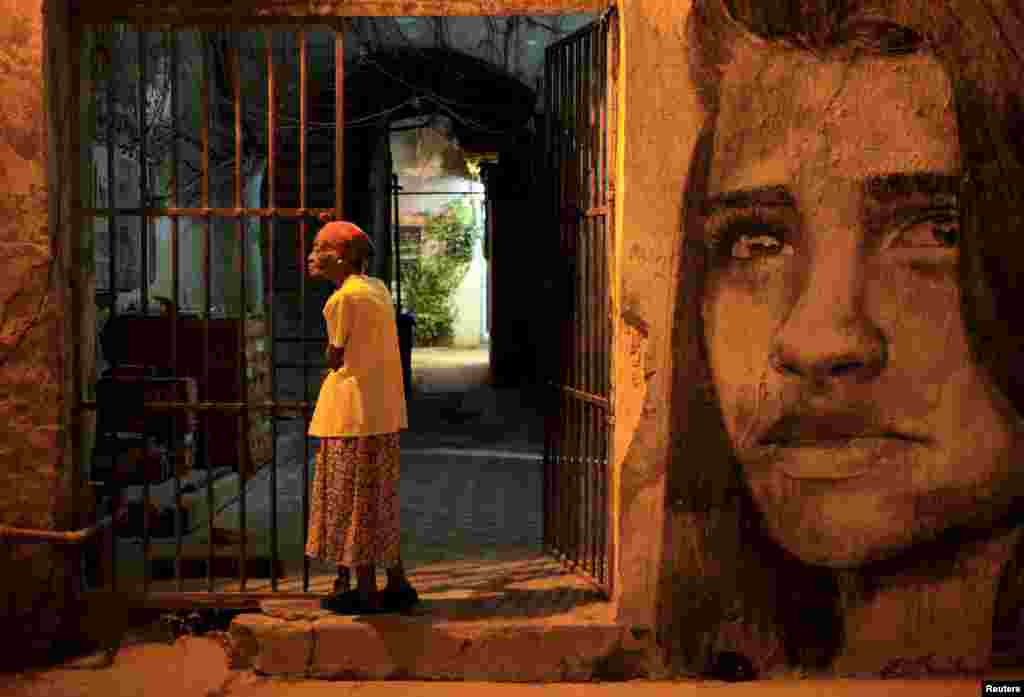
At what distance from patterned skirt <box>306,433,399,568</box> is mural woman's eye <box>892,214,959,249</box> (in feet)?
7.91

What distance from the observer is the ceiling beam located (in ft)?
15.7

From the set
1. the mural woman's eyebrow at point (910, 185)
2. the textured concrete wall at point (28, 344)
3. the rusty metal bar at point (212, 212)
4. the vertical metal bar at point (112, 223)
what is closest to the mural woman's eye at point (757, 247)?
Answer: the mural woman's eyebrow at point (910, 185)

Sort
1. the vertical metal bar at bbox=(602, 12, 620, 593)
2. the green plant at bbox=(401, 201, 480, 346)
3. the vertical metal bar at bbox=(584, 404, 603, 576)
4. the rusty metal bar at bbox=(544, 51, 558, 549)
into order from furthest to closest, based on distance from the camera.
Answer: the green plant at bbox=(401, 201, 480, 346), the rusty metal bar at bbox=(544, 51, 558, 549), the vertical metal bar at bbox=(584, 404, 603, 576), the vertical metal bar at bbox=(602, 12, 620, 593)

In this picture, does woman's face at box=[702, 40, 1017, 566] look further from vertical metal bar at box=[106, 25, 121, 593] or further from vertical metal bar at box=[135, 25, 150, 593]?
vertical metal bar at box=[106, 25, 121, 593]

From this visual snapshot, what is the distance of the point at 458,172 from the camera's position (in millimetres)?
24734

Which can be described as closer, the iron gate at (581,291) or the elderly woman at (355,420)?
the elderly woman at (355,420)

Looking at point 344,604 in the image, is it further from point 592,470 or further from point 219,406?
point 592,470

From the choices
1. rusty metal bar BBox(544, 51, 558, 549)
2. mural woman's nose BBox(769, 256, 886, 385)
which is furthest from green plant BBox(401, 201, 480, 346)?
mural woman's nose BBox(769, 256, 886, 385)

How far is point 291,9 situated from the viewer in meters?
4.85

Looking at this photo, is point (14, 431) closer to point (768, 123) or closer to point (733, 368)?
point (733, 368)

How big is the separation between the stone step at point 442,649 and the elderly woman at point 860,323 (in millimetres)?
432

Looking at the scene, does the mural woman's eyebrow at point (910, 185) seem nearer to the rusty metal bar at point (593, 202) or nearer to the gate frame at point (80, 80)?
the gate frame at point (80, 80)

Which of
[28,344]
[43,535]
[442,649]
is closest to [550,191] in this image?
[442,649]

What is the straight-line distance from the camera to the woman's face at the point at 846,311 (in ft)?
15.0
